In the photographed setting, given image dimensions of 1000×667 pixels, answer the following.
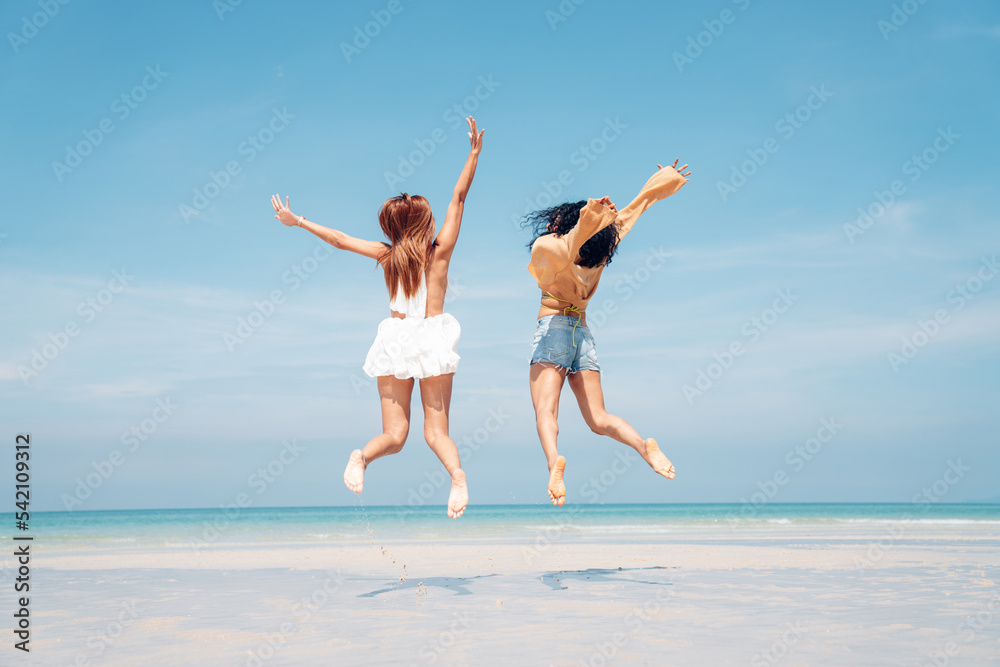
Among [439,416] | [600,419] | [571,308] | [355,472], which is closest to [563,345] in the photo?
[571,308]

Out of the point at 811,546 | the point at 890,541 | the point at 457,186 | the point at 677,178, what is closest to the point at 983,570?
the point at 811,546

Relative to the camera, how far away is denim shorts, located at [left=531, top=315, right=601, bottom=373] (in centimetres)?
588

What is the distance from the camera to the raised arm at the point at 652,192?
580 cm

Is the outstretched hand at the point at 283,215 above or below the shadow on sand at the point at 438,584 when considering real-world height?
above

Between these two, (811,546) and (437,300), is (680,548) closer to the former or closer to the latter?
(811,546)

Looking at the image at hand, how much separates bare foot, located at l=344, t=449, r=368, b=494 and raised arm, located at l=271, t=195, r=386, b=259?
1.42 metres

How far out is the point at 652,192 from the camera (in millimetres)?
5840

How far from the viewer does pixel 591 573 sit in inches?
323

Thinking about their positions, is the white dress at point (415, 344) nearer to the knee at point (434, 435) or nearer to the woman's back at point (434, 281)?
the woman's back at point (434, 281)

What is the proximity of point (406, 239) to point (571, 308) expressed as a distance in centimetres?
135

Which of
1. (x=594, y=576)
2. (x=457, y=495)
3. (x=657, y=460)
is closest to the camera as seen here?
(x=457, y=495)

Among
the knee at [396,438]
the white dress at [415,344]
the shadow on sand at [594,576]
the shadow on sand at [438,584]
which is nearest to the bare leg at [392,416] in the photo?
the knee at [396,438]

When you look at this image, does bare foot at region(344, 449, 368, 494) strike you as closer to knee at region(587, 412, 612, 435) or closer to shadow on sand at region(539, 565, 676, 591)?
knee at region(587, 412, 612, 435)

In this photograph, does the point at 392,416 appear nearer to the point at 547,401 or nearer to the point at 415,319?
the point at 415,319
